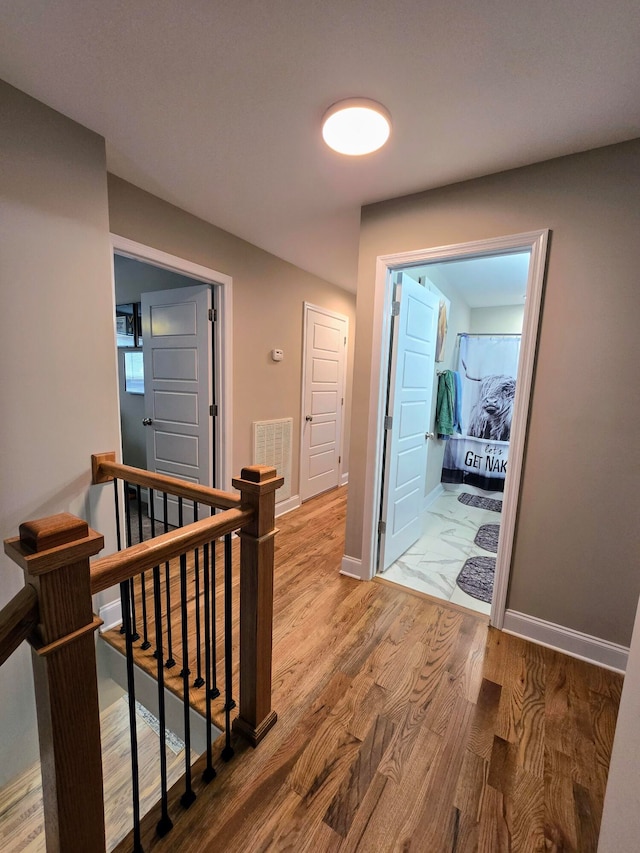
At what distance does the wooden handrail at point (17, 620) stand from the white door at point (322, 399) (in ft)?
10.2

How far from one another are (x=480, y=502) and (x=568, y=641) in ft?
8.08

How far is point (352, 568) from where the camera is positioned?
2443 mm

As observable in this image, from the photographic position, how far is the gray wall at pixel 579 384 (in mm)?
1601

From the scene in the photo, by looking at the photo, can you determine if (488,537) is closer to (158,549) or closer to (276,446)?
(276,446)

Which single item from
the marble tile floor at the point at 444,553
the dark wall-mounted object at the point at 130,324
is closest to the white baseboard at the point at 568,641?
the marble tile floor at the point at 444,553

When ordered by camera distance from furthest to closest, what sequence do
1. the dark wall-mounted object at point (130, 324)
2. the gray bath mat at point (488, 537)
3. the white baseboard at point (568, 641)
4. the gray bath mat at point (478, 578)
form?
the dark wall-mounted object at point (130, 324), the gray bath mat at point (488, 537), the gray bath mat at point (478, 578), the white baseboard at point (568, 641)

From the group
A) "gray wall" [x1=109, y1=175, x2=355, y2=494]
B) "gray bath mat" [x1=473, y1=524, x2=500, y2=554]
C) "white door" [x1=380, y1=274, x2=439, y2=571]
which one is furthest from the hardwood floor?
"gray wall" [x1=109, y1=175, x2=355, y2=494]

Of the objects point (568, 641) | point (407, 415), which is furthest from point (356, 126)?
point (568, 641)

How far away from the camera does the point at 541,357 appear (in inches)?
70.5

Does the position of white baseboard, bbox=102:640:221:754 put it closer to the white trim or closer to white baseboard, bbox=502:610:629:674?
the white trim

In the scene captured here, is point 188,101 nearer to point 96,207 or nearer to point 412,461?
point 96,207

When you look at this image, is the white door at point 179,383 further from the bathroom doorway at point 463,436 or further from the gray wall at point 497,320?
the gray wall at point 497,320

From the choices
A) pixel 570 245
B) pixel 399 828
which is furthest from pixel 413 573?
pixel 570 245

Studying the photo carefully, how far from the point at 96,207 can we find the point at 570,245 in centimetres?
226
